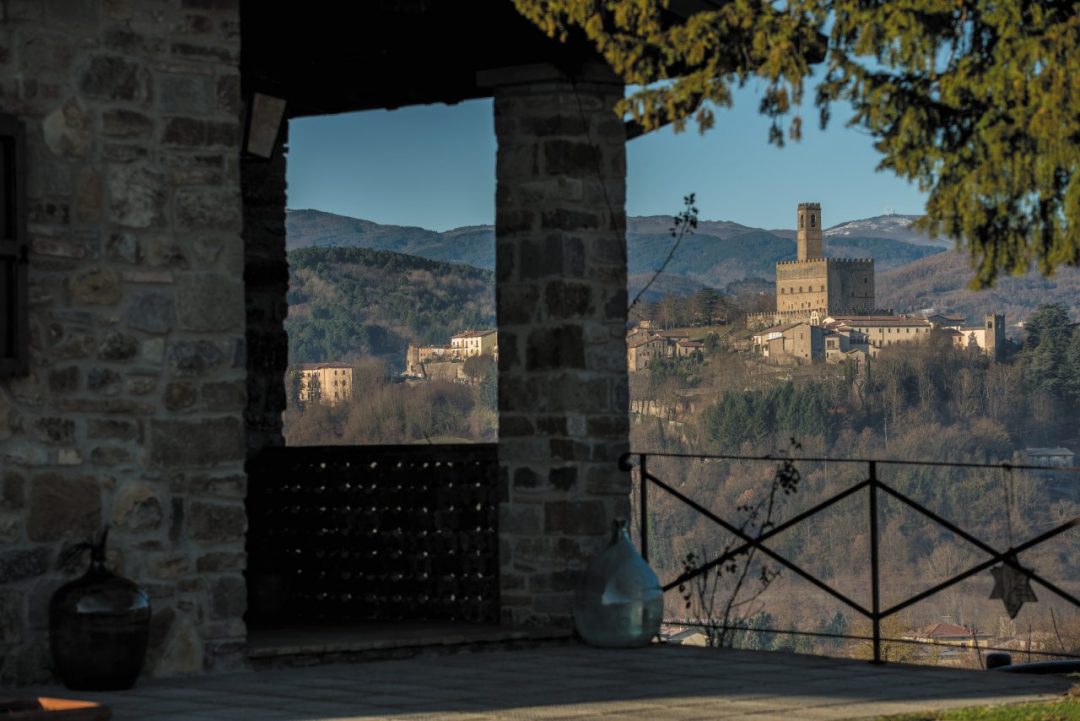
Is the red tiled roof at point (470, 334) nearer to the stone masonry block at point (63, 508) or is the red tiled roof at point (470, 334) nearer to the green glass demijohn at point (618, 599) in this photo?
the green glass demijohn at point (618, 599)

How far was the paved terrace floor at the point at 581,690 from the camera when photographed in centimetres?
594

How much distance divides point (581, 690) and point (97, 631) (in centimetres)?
189

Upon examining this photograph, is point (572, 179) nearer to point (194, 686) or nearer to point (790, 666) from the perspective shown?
point (790, 666)

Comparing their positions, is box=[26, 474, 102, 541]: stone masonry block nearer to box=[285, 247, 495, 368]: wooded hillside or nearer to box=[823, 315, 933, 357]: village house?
box=[285, 247, 495, 368]: wooded hillside

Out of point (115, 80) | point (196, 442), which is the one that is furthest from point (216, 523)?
point (115, 80)

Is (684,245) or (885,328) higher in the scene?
(684,245)

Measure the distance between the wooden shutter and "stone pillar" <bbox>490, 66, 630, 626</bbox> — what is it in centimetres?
265

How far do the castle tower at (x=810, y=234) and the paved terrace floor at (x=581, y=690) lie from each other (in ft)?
538

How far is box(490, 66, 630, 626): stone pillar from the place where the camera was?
27.2 ft

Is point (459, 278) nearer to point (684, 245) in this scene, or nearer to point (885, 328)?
point (885, 328)

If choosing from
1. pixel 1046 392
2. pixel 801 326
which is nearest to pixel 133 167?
pixel 1046 392

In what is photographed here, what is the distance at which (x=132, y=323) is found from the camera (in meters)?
6.87

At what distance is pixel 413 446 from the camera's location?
898cm

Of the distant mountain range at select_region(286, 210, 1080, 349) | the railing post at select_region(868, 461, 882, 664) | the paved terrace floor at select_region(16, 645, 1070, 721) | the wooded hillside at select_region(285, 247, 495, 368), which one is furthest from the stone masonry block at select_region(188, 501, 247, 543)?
the wooded hillside at select_region(285, 247, 495, 368)
